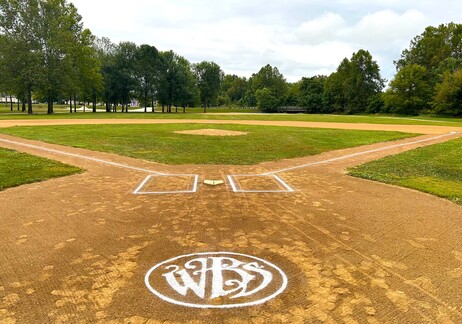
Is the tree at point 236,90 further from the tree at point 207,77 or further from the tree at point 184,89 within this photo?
the tree at point 184,89

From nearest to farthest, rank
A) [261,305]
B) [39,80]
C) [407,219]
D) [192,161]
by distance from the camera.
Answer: [261,305] → [407,219] → [192,161] → [39,80]

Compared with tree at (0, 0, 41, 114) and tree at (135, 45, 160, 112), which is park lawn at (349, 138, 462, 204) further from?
tree at (135, 45, 160, 112)

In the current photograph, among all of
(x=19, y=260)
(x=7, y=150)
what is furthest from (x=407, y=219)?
(x=7, y=150)

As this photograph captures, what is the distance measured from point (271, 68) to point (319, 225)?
11992 cm

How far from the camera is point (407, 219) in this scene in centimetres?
673

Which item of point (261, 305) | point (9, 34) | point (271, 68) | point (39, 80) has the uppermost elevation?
point (271, 68)

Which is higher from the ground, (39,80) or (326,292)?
(39,80)

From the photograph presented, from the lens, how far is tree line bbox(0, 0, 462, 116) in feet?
151

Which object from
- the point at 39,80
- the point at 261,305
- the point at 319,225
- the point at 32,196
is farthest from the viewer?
the point at 39,80

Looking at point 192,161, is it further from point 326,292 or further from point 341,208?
point 326,292

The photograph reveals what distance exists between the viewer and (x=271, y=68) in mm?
120438

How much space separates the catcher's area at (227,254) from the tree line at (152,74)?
4580cm

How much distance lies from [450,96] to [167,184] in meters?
63.0

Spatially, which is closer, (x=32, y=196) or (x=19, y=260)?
(x=19, y=260)
